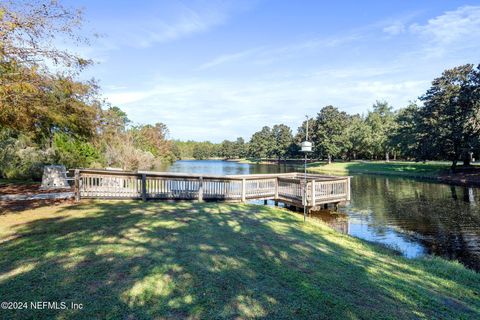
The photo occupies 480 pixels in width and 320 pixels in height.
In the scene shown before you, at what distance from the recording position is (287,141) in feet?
255

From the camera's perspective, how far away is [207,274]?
4.29 metres

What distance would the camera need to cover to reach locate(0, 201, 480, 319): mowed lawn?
347 cm

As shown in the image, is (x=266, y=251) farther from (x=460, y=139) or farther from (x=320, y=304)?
(x=460, y=139)

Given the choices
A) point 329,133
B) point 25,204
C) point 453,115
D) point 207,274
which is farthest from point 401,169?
point 25,204

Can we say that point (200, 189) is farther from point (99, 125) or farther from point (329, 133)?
point (329, 133)

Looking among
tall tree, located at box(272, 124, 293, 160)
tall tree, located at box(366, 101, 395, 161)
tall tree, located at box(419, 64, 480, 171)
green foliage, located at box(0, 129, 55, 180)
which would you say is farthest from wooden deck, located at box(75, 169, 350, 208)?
tall tree, located at box(272, 124, 293, 160)

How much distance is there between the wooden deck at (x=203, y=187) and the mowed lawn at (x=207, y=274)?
10.9 feet

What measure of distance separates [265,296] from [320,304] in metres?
0.71

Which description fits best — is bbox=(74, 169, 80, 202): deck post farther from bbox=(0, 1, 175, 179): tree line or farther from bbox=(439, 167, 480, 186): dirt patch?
bbox=(439, 167, 480, 186): dirt patch

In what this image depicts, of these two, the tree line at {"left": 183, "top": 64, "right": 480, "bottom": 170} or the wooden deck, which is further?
the tree line at {"left": 183, "top": 64, "right": 480, "bottom": 170}

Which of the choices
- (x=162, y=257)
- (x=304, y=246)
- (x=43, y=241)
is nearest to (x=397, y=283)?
(x=304, y=246)

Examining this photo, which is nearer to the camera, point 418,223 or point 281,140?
point 418,223

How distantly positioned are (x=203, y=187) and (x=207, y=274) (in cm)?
776

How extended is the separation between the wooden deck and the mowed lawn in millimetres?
3315
